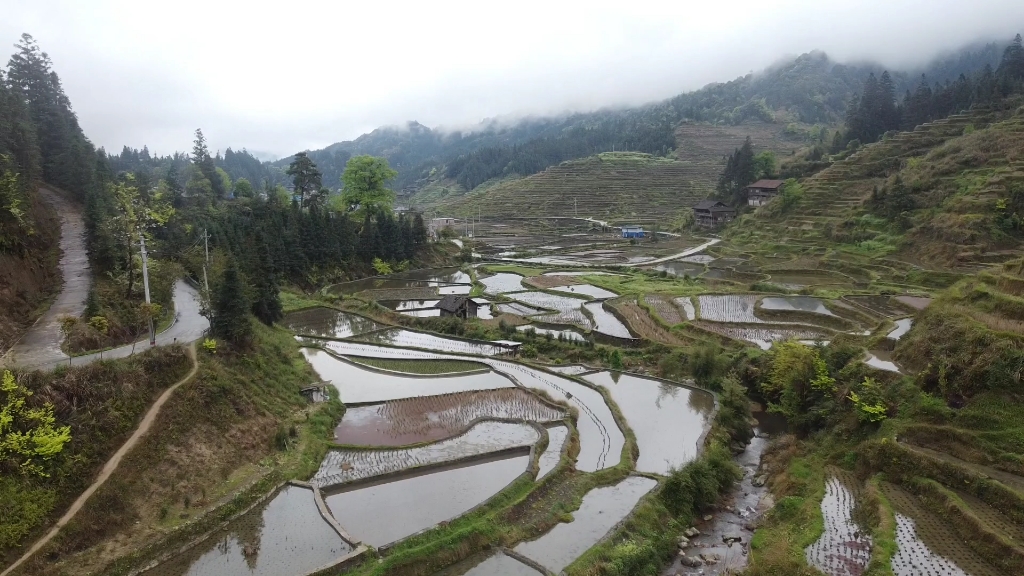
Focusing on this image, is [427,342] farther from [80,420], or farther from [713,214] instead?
[713,214]

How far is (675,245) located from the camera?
6462cm

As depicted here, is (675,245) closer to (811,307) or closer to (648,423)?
(811,307)

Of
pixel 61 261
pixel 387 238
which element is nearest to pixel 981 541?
pixel 61 261

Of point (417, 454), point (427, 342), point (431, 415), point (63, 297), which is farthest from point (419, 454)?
point (63, 297)

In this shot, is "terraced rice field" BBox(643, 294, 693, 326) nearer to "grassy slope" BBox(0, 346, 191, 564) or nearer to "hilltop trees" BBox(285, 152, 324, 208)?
"grassy slope" BBox(0, 346, 191, 564)

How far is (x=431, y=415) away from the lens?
20.1 metres

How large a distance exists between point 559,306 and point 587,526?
23942 mm

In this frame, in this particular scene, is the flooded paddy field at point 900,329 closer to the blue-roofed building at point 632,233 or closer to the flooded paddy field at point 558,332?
the flooded paddy field at point 558,332

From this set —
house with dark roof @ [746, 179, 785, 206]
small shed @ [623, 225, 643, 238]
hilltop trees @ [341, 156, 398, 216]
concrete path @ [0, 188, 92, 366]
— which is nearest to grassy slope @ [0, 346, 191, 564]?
concrete path @ [0, 188, 92, 366]

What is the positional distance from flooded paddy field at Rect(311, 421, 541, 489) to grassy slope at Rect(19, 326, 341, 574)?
0.74 m

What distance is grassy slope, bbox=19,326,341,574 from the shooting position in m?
11.3

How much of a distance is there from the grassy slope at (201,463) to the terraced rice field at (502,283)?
24395mm

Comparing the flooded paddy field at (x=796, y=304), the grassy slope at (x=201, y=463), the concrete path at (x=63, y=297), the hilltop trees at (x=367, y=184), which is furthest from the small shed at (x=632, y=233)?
the concrete path at (x=63, y=297)

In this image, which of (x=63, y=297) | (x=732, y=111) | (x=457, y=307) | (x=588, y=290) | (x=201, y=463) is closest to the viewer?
(x=201, y=463)
